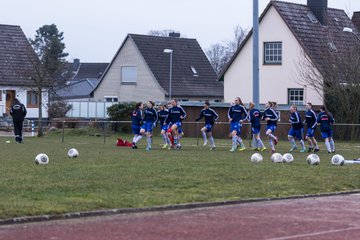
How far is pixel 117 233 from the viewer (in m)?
11.5

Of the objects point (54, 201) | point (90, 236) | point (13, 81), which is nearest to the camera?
point (90, 236)

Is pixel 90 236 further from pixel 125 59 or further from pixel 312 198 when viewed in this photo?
pixel 125 59

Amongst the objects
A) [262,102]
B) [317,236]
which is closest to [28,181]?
[317,236]

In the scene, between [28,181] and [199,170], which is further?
[199,170]

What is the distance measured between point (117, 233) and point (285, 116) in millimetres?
34510

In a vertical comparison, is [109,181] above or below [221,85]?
below

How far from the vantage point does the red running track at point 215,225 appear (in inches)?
448

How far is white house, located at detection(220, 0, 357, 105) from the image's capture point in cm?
5238

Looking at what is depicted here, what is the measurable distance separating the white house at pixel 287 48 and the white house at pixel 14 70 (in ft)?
48.8

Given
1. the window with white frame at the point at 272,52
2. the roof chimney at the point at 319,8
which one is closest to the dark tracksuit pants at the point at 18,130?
the window with white frame at the point at 272,52

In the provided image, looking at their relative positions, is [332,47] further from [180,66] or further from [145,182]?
[145,182]

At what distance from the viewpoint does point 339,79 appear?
1823 inches

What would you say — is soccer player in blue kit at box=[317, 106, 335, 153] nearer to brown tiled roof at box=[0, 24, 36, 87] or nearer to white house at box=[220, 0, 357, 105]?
white house at box=[220, 0, 357, 105]

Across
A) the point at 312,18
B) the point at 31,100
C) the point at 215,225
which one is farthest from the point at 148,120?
the point at 31,100
